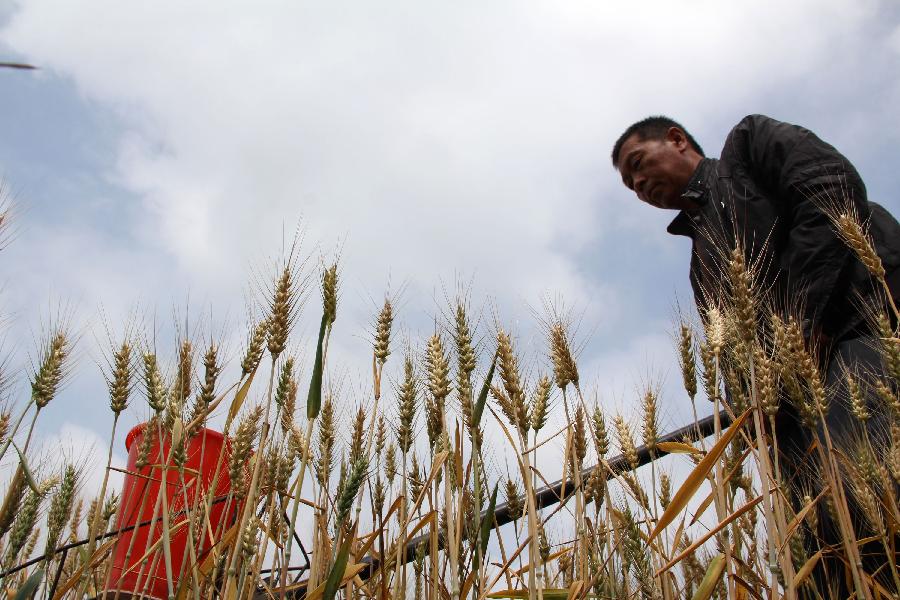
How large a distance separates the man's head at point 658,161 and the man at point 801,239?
0.31 m

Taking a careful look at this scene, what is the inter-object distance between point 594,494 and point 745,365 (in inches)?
34.7

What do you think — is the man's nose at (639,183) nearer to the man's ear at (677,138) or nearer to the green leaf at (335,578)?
the man's ear at (677,138)

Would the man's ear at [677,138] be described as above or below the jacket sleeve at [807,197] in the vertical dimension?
above

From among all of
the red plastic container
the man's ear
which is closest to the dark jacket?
the man's ear

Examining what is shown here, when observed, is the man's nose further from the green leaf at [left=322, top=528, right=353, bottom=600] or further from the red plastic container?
the green leaf at [left=322, top=528, right=353, bottom=600]

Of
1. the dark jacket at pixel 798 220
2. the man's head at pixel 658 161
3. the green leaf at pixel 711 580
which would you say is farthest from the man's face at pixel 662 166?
the green leaf at pixel 711 580

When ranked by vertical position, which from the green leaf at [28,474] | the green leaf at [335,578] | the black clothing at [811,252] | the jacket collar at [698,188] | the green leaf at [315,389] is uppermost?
the jacket collar at [698,188]

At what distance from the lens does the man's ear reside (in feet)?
12.6

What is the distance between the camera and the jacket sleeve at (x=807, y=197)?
2.59 metres

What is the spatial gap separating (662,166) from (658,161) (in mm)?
41

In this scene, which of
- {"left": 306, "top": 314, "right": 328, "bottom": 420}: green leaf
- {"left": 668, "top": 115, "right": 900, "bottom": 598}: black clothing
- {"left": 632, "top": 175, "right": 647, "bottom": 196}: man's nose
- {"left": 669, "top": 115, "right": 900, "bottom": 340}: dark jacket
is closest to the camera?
{"left": 306, "top": 314, "right": 328, "bottom": 420}: green leaf

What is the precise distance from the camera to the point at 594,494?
2.42 m

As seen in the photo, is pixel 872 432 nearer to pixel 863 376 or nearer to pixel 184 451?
pixel 863 376

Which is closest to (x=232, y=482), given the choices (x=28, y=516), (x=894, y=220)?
(x=28, y=516)
